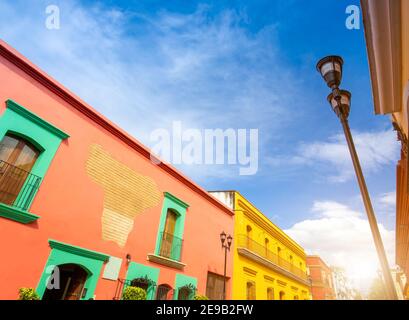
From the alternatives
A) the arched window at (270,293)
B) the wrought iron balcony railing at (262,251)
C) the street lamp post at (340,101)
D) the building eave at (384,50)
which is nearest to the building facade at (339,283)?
the wrought iron balcony railing at (262,251)

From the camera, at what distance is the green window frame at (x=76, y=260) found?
219 inches

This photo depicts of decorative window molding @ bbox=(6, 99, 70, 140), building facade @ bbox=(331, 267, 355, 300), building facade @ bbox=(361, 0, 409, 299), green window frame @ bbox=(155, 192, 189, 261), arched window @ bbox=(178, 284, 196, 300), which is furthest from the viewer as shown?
building facade @ bbox=(331, 267, 355, 300)

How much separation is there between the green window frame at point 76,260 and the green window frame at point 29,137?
982 millimetres

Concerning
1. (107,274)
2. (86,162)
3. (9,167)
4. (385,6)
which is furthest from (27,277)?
(385,6)

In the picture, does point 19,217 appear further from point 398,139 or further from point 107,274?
point 398,139

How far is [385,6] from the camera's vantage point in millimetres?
2594

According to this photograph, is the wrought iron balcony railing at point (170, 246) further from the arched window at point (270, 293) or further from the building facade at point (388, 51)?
the arched window at point (270, 293)

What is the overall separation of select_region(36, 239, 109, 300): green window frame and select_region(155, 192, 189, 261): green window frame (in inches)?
90.5

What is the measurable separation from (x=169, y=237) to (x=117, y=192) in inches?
112

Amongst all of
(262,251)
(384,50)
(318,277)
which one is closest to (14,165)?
(384,50)

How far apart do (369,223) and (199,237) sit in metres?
8.87

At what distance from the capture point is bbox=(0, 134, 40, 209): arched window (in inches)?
209

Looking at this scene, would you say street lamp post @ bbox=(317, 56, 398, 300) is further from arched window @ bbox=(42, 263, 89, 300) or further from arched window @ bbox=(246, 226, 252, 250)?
arched window @ bbox=(246, 226, 252, 250)

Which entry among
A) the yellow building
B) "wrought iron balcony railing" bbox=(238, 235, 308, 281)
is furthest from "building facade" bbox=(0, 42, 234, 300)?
"wrought iron balcony railing" bbox=(238, 235, 308, 281)
